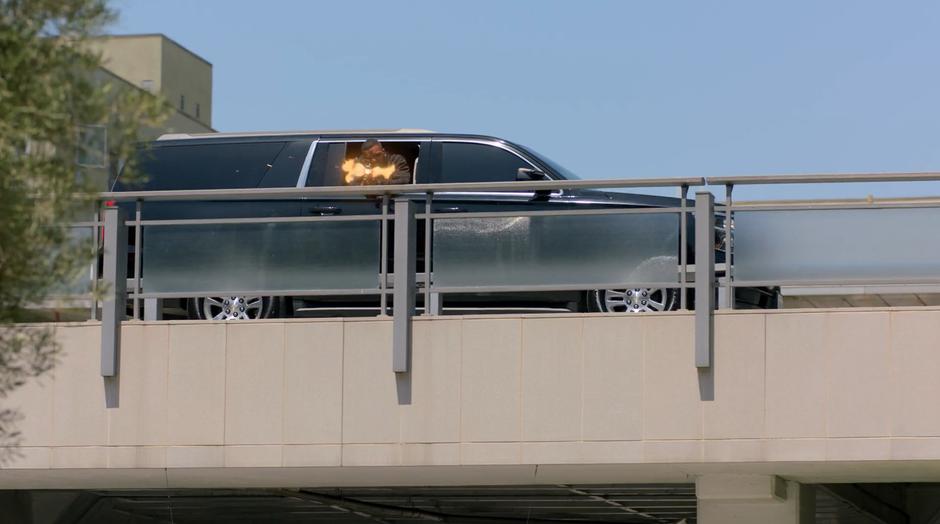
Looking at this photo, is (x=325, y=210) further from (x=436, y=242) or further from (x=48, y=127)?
(x=48, y=127)

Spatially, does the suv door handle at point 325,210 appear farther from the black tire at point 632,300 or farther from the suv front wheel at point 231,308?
the black tire at point 632,300

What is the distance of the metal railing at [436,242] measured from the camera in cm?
1340

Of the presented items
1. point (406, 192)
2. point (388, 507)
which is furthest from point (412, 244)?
point (388, 507)

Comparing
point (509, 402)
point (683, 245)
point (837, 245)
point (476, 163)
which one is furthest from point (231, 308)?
point (837, 245)

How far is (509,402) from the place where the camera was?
1348 cm

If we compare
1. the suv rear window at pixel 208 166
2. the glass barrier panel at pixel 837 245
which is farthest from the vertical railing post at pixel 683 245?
the suv rear window at pixel 208 166

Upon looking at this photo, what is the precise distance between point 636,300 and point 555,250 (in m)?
1.14

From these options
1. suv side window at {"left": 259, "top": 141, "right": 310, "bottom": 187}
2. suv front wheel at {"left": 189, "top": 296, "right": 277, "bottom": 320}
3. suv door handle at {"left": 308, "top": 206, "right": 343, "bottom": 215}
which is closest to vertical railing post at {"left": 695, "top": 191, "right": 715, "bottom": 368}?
suv door handle at {"left": 308, "top": 206, "right": 343, "bottom": 215}

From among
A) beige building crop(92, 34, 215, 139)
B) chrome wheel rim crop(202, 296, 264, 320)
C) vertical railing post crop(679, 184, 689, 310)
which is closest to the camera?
vertical railing post crop(679, 184, 689, 310)

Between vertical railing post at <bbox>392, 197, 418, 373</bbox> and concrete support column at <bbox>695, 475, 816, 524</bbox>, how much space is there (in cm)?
275

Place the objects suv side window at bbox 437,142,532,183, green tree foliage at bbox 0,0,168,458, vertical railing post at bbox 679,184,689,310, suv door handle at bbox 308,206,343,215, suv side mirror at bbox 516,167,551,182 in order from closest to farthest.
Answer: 1. green tree foliage at bbox 0,0,168,458
2. vertical railing post at bbox 679,184,689,310
3. suv door handle at bbox 308,206,343,215
4. suv side mirror at bbox 516,167,551,182
5. suv side window at bbox 437,142,532,183

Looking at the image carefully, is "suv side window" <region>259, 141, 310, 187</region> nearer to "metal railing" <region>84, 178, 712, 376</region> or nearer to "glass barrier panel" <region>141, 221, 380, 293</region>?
"metal railing" <region>84, 178, 712, 376</region>

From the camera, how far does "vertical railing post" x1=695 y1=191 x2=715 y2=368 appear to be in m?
13.2

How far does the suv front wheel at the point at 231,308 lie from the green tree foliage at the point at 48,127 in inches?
260
